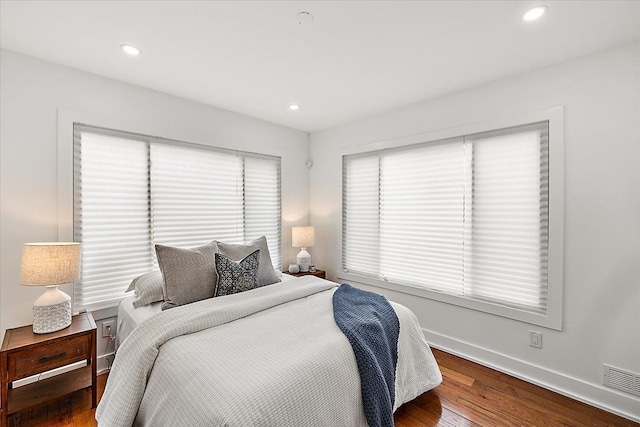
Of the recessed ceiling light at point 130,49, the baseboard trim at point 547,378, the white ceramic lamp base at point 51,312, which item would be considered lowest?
the baseboard trim at point 547,378

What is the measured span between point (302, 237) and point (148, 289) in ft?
6.24

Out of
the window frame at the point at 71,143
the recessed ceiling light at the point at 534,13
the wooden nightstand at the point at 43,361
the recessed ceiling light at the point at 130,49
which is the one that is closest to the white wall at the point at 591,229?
the recessed ceiling light at the point at 534,13

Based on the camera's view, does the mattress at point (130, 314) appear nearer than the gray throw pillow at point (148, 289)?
Yes

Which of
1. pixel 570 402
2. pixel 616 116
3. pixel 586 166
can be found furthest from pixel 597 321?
pixel 616 116

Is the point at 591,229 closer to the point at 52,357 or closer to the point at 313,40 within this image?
the point at 313,40

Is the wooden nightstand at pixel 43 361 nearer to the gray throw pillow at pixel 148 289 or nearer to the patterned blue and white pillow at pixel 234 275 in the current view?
the gray throw pillow at pixel 148 289

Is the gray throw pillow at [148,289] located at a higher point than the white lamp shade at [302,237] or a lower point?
lower

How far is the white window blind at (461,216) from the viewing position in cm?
241

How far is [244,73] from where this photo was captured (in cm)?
243

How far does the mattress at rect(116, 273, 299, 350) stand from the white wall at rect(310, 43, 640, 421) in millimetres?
2896

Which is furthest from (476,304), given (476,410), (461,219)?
(476,410)

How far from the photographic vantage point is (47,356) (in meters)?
1.86

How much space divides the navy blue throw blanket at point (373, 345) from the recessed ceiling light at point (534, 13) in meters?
2.08

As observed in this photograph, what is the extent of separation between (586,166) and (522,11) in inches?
50.1
